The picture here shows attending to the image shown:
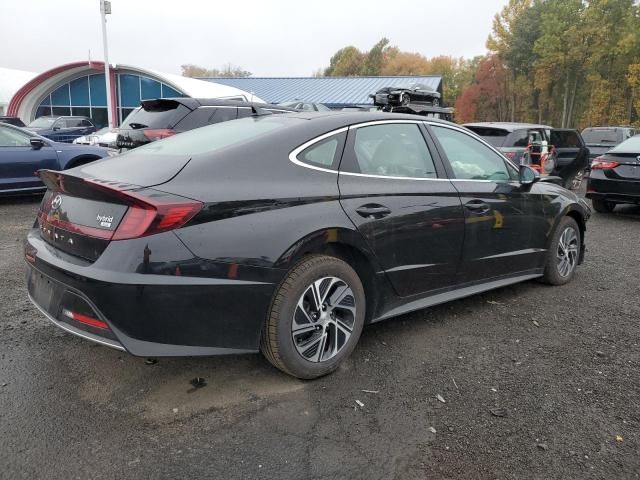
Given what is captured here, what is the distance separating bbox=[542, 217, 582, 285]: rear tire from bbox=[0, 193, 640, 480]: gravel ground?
850 millimetres

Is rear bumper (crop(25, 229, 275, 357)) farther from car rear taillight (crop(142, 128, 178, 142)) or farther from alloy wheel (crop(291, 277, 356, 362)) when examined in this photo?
car rear taillight (crop(142, 128, 178, 142))

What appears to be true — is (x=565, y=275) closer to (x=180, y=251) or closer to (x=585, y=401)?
(x=585, y=401)

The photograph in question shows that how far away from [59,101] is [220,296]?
122ft

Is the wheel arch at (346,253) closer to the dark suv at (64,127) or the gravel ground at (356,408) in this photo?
the gravel ground at (356,408)

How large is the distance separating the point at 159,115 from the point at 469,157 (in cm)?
595

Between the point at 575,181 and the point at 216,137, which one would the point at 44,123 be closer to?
the point at 575,181

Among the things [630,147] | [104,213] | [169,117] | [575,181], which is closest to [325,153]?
[104,213]

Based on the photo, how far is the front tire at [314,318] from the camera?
291 cm

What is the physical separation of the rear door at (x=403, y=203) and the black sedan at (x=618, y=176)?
6.50m

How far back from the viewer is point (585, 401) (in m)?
2.98

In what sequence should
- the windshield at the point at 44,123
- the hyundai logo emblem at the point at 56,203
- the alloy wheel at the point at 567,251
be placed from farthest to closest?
the windshield at the point at 44,123 < the alloy wheel at the point at 567,251 < the hyundai logo emblem at the point at 56,203

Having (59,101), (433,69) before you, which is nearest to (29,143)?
(59,101)

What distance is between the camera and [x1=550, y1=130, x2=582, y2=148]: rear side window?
12314 mm

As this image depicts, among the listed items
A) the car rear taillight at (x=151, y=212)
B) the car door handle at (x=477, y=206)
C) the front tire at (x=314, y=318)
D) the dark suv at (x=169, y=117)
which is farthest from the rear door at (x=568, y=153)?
the car rear taillight at (x=151, y=212)
